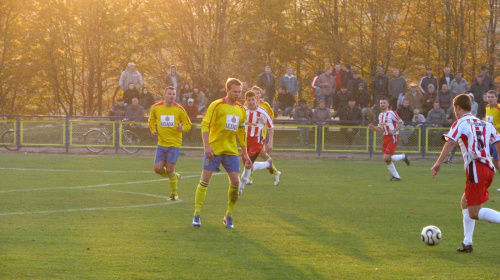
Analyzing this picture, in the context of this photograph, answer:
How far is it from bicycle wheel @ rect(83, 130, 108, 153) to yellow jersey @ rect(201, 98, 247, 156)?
52.4 ft

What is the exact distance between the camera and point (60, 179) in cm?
1619

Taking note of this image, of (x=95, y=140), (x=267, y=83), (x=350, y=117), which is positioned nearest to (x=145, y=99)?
(x=95, y=140)

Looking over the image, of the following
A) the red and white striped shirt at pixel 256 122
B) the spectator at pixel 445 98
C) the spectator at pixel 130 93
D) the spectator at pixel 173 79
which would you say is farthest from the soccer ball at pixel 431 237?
the spectator at pixel 130 93

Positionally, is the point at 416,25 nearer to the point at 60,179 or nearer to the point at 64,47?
the point at 64,47

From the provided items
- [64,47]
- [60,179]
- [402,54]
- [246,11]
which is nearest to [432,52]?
[402,54]

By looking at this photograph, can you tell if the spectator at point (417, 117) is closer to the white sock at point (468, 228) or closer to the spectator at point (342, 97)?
the spectator at point (342, 97)

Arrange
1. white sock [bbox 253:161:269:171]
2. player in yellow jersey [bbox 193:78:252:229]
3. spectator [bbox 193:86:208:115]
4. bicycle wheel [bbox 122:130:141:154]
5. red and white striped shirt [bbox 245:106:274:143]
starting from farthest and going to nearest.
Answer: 1. spectator [bbox 193:86:208:115]
2. bicycle wheel [bbox 122:130:141:154]
3. white sock [bbox 253:161:269:171]
4. red and white striped shirt [bbox 245:106:274:143]
5. player in yellow jersey [bbox 193:78:252:229]

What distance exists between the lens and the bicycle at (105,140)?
25078 mm

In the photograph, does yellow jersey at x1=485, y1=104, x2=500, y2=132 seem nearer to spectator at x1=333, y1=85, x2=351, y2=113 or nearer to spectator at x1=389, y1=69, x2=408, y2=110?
spectator at x1=389, y1=69, x2=408, y2=110

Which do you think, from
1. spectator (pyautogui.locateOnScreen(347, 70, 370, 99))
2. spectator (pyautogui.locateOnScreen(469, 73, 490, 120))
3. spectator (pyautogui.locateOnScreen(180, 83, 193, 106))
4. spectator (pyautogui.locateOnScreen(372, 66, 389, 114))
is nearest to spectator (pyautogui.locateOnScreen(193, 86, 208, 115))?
spectator (pyautogui.locateOnScreen(180, 83, 193, 106))

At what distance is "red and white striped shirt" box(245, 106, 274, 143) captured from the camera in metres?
14.2

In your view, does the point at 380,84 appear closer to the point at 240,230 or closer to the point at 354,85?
the point at 354,85

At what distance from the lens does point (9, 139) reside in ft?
83.6

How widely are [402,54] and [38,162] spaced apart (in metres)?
16.6
